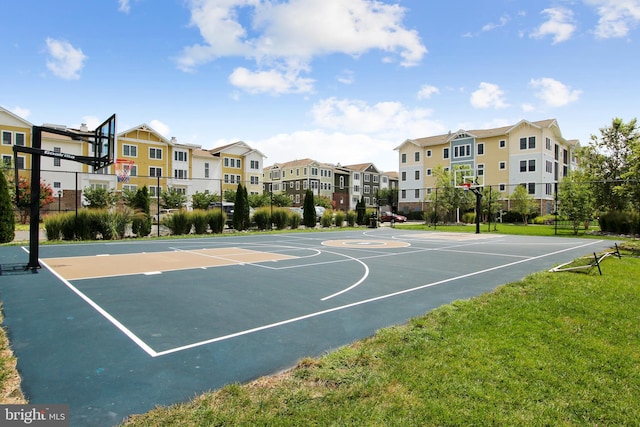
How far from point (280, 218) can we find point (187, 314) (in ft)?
66.7

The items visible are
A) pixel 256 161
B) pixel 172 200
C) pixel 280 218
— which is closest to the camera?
→ pixel 280 218

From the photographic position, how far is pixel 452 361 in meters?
3.61

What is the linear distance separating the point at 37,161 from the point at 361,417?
9.67 m

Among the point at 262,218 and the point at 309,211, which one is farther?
the point at 309,211

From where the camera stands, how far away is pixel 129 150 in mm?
39906

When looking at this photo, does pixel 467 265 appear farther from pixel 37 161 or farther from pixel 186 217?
pixel 186 217

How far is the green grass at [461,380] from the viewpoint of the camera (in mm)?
2697

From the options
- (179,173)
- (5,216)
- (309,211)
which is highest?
(179,173)

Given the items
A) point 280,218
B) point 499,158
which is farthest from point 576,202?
point 499,158

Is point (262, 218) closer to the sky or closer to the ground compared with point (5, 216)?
closer to the ground

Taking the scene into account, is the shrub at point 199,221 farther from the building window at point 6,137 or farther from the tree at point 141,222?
the building window at point 6,137

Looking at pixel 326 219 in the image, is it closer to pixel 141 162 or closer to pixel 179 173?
pixel 179 173

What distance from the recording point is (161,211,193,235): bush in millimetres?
20562

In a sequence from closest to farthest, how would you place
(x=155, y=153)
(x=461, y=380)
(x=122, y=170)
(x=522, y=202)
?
(x=461, y=380)
(x=522, y=202)
(x=122, y=170)
(x=155, y=153)
